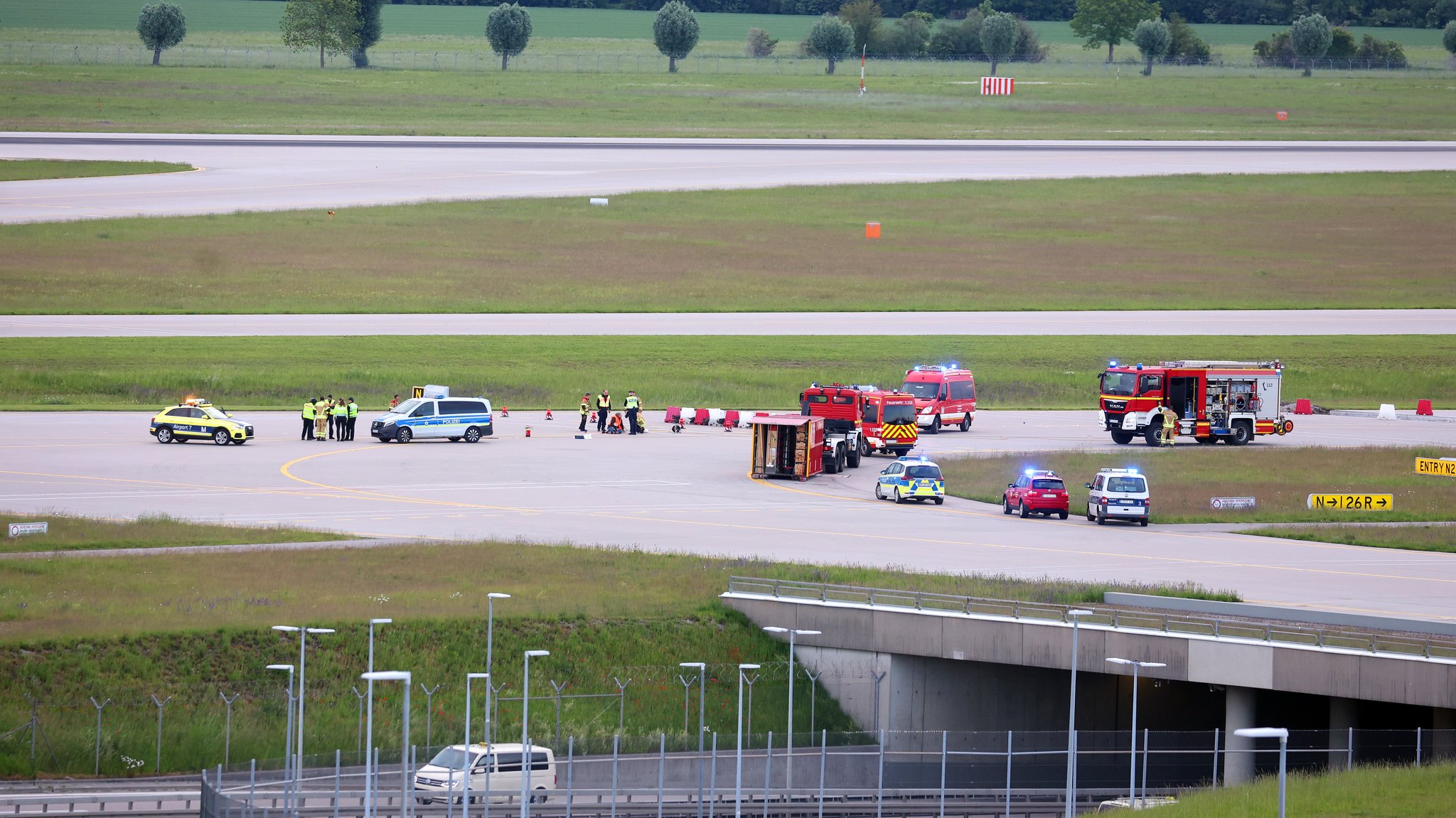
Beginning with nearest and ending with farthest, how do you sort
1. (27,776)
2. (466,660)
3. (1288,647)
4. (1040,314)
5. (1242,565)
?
1. (27,776)
2. (1288,647)
3. (466,660)
4. (1242,565)
5. (1040,314)

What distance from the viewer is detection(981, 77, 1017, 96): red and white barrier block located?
179875 mm

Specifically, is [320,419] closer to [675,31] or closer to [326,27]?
[326,27]

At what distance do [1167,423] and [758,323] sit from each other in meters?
31.9

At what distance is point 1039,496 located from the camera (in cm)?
5178

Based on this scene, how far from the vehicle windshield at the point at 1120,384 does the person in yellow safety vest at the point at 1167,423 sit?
1.36 metres

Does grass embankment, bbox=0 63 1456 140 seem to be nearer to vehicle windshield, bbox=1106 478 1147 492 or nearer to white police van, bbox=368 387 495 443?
white police van, bbox=368 387 495 443

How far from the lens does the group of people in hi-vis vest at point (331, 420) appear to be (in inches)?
2576

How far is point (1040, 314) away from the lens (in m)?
99.2

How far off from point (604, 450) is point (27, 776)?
34.7 meters

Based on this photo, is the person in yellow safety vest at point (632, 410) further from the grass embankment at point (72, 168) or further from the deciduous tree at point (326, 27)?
the deciduous tree at point (326, 27)

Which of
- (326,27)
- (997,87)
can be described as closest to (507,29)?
(326,27)

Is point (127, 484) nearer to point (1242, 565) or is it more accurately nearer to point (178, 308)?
point (1242, 565)

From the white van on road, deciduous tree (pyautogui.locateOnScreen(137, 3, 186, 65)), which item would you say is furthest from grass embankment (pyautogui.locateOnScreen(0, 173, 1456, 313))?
deciduous tree (pyautogui.locateOnScreen(137, 3, 186, 65))

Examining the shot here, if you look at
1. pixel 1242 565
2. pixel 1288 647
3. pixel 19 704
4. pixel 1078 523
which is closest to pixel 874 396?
pixel 1078 523
